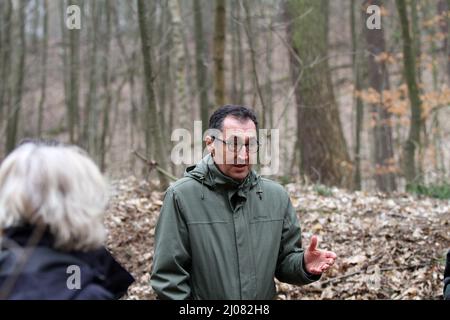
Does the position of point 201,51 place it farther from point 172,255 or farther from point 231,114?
point 172,255

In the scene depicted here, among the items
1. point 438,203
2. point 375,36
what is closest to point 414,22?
point 375,36

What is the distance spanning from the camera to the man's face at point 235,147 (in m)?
3.58

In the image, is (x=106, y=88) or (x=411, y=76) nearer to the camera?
(x=411, y=76)

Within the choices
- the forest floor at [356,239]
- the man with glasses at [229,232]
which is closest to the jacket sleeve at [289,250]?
the man with glasses at [229,232]

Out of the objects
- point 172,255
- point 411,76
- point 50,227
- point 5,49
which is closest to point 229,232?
point 172,255

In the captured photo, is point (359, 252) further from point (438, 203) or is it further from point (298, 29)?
point (298, 29)

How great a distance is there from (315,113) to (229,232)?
8520 mm

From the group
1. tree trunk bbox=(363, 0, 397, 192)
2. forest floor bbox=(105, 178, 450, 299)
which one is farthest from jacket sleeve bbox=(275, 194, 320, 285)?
tree trunk bbox=(363, 0, 397, 192)

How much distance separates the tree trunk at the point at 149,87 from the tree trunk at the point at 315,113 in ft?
10.7

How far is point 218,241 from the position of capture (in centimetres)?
346

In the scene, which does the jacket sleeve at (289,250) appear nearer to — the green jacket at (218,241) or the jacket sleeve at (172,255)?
the green jacket at (218,241)

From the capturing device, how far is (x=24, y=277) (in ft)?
7.38

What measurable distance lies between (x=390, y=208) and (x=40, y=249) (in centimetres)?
718

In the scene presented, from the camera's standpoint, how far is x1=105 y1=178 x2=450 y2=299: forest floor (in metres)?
6.51
